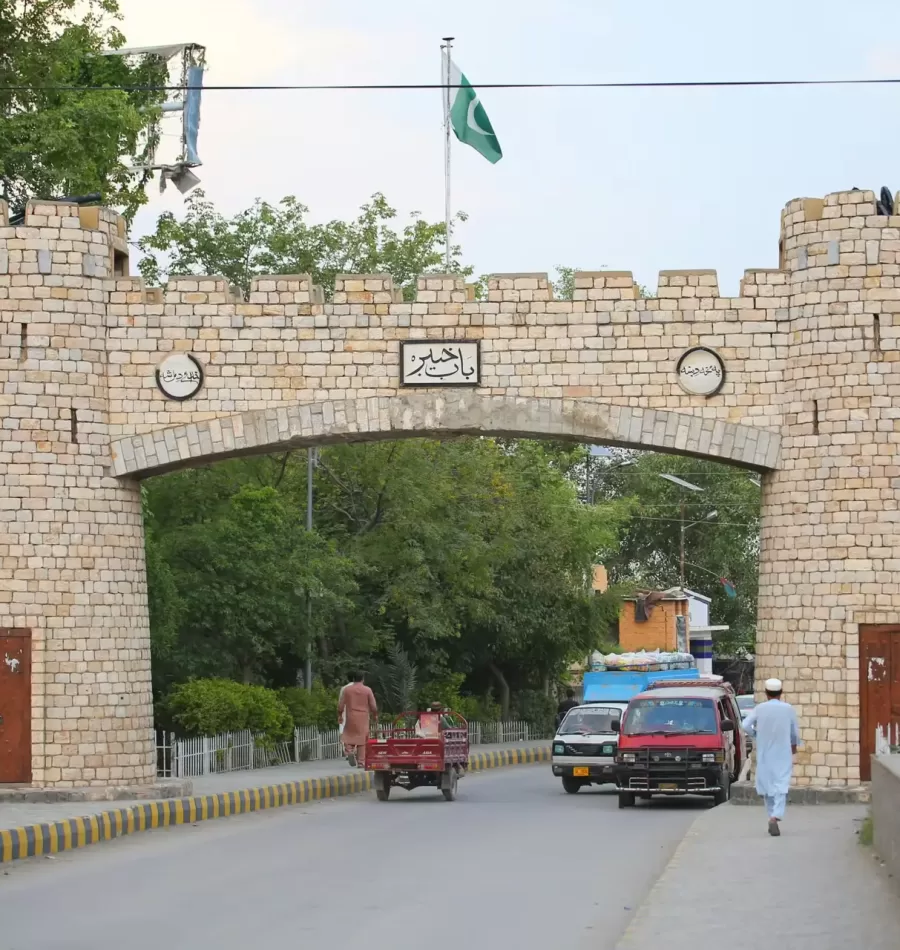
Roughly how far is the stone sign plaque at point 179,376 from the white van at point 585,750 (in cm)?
861

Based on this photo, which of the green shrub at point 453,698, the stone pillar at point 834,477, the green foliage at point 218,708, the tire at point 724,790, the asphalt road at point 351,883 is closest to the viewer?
the asphalt road at point 351,883

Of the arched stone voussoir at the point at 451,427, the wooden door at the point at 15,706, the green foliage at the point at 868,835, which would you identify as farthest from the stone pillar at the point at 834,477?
the wooden door at the point at 15,706

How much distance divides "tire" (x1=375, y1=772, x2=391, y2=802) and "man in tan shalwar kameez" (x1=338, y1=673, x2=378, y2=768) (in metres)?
2.66

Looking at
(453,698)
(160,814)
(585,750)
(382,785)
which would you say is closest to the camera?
(160,814)

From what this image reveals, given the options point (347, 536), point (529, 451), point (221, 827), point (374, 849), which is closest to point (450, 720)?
point (221, 827)

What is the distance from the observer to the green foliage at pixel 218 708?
2708cm

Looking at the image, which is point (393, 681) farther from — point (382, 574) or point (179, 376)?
point (179, 376)

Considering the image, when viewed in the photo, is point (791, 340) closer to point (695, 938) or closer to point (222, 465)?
point (695, 938)

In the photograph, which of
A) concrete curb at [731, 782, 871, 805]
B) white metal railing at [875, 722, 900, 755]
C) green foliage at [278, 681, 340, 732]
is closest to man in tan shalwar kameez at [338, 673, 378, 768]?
green foliage at [278, 681, 340, 732]

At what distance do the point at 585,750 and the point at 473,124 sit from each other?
9.60 meters

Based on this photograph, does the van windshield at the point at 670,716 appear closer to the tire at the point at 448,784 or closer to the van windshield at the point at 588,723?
the tire at the point at 448,784

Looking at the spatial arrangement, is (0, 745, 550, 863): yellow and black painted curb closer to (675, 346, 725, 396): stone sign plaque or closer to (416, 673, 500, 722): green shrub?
(675, 346, 725, 396): stone sign plaque

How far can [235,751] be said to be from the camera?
28.2 meters

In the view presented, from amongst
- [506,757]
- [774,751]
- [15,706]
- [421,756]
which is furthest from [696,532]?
[774,751]
